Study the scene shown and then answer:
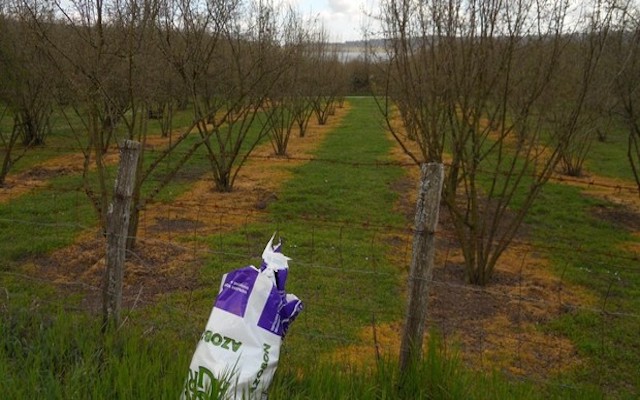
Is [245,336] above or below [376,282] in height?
above

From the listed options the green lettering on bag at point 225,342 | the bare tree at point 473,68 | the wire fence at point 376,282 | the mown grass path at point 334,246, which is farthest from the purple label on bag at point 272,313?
the bare tree at point 473,68

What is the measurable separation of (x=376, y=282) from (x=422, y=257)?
3.49m

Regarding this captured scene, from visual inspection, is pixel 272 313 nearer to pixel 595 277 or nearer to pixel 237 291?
pixel 237 291

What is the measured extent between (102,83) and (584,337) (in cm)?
478

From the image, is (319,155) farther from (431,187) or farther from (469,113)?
(431,187)

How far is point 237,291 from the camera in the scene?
7.31 ft

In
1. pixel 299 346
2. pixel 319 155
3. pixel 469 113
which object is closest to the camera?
pixel 299 346

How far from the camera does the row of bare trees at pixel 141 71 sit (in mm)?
5715

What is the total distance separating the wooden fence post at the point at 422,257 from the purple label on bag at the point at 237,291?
2.28 ft

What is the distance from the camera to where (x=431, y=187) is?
2455 millimetres

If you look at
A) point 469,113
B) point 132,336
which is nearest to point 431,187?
point 132,336

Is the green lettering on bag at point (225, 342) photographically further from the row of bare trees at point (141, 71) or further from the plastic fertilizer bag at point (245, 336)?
the row of bare trees at point (141, 71)

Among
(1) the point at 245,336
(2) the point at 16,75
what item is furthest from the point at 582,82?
(2) the point at 16,75

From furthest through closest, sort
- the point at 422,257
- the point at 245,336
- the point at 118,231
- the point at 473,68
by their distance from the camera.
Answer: the point at 473,68 → the point at 118,231 → the point at 422,257 → the point at 245,336
